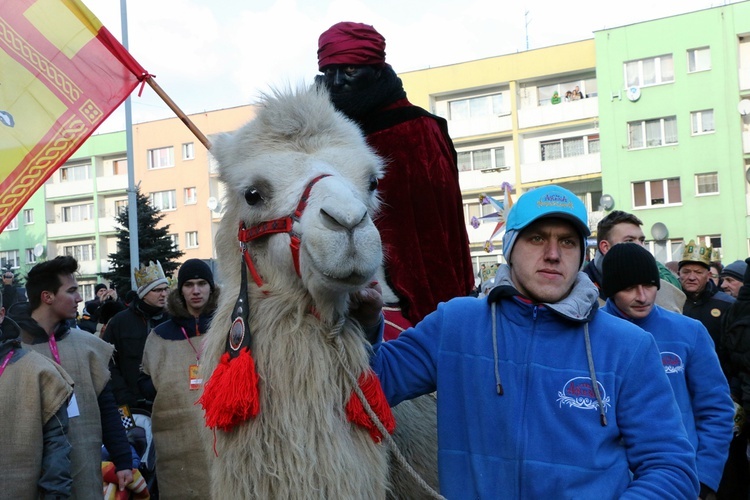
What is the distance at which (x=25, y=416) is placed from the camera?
471 cm

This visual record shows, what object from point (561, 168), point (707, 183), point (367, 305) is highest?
point (561, 168)

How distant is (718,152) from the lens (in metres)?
32.7

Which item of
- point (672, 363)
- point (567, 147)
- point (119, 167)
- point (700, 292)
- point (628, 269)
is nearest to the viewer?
point (672, 363)

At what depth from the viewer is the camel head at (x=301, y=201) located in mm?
2471

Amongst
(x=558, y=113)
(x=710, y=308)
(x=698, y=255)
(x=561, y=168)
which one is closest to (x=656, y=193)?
(x=561, y=168)

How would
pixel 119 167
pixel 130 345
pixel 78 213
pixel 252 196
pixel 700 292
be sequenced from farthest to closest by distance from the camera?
pixel 78 213 → pixel 119 167 → pixel 700 292 → pixel 130 345 → pixel 252 196

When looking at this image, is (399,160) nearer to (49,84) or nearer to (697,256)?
(49,84)

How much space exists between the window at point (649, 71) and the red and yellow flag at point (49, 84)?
3330 centimetres

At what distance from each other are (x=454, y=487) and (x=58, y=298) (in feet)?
12.5

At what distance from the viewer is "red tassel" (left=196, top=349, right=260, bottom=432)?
2.60 metres

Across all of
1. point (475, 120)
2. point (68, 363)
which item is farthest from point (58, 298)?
point (475, 120)

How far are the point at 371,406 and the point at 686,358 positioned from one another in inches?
83.9

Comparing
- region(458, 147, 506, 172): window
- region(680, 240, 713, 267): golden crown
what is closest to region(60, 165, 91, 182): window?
region(458, 147, 506, 172): window

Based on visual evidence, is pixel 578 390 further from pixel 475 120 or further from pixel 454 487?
pixel 475 120
